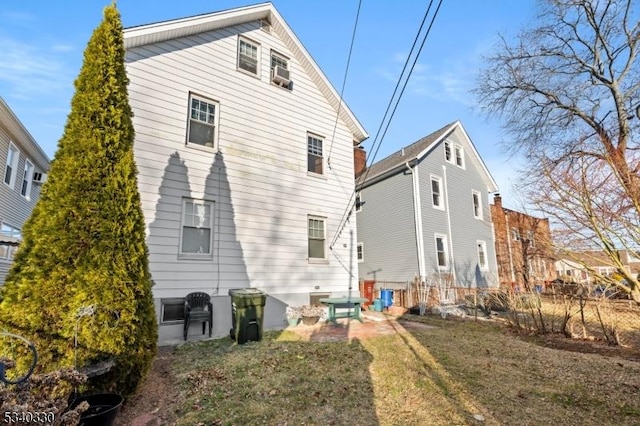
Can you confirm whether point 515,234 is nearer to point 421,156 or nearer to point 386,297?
point 421,156

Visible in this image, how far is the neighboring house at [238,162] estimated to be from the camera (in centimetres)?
771

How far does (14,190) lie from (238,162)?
1107 centimetres

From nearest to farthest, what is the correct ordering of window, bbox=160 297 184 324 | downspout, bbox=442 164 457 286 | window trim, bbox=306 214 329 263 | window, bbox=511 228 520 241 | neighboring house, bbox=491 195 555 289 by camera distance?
window, bbox=160 297 184 324 → window trim, bbox=306 214 329 263 → downspout, bbox=442 164 457 286 → neighboring house, bbox=491 195 555 289 → window, bbox=511 228 520 241

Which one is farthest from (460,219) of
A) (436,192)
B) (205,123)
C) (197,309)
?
(197,309)

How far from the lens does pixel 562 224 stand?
802 cm

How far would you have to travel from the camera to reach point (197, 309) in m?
7.64

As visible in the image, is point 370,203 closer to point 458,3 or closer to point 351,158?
point 351,158

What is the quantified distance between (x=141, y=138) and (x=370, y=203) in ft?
42.0

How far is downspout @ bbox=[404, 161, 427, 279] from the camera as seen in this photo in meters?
14.6

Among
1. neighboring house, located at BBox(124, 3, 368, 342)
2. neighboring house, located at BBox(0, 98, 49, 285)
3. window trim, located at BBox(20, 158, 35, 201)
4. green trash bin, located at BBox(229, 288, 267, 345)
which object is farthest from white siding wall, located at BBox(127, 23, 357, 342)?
window trim, located at BBox(20, 158, 35, 201)

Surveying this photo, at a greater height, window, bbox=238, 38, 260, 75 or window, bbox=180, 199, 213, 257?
window, bbox=238, 38, 260, 75

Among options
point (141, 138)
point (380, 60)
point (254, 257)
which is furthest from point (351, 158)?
point (141, 138)

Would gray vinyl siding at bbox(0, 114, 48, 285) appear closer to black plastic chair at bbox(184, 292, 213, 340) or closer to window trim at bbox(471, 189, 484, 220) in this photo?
black plastic chair at bbox(184, 292, 213, 340)

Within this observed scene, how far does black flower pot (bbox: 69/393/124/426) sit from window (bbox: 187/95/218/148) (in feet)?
21.5
